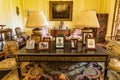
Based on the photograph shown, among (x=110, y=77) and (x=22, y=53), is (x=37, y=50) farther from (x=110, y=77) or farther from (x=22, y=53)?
(x=110, y=77)

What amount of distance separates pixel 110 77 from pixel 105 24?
13.1 feet

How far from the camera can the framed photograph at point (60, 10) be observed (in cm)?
727

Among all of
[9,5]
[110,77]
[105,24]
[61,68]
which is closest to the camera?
[110,77]

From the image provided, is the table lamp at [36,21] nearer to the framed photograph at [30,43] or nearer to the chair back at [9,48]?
the framed photograph at [30,43]

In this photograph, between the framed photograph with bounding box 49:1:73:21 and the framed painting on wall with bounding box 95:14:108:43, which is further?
the framed photograph with bounding box 49:1:73:21

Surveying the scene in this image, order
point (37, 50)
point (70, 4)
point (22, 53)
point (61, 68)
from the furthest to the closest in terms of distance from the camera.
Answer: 1. point (70, 4)
2. point (61, 68)
3. point (37, 50)
4. point (22, 53)

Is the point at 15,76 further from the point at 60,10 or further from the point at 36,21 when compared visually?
the point at 60,10

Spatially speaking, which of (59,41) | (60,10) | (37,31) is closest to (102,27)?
(60,10)

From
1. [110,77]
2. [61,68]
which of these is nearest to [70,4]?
[61,68]

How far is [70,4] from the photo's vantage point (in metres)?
7.26

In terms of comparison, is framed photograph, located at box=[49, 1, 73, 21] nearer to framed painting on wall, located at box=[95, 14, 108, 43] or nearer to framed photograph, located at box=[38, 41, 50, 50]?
framed painting on wall, located at box=[95, 14, 108, 43]

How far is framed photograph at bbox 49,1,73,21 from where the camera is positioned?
727 cm

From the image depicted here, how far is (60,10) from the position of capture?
24.1ft

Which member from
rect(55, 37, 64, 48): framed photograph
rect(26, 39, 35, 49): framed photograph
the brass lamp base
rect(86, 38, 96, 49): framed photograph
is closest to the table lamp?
the brass lamp base
